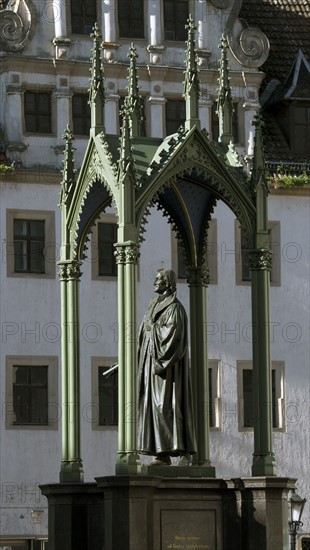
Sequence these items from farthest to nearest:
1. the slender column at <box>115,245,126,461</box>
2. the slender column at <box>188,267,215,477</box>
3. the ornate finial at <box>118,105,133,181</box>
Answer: the slender column at <box>188,267,215,477</box>
the ornate finial at <box>118,105,133,181</box>
the slender column at <box>115,245,126,461</box>

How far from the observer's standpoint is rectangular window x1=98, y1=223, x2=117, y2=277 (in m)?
47.4

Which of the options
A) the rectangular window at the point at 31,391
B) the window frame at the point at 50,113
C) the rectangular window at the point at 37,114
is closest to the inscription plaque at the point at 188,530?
the rectangular window at the point at 31,391

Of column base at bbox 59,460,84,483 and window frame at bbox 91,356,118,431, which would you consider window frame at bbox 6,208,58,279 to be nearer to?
window frame at bbox 91,356,118,431

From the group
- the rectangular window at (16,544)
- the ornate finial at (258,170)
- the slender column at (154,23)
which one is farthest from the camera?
the slender column at (154,23)

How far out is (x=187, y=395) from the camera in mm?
27172

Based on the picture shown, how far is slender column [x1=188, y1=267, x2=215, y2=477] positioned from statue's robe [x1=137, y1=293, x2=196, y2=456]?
2.81 ft

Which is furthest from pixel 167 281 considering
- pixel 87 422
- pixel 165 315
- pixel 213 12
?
pixel 213 12

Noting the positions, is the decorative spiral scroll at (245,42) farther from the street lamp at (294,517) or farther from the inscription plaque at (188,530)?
the inscription plaque at (188,530)

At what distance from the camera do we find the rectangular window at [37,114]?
155ft

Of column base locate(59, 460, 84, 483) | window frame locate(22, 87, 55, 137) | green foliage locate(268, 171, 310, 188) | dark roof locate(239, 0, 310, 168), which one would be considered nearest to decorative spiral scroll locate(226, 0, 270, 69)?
dark roof locate(239, 0, 310, 168)

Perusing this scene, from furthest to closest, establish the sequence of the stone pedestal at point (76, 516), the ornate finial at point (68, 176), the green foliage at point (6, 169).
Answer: the green foliage at point (6, 169) → the ornate finial at point (68, 176) → the stone pedestal at point (76, 516)

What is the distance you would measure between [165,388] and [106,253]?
67.0ft

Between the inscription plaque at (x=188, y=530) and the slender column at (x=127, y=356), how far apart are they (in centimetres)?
86

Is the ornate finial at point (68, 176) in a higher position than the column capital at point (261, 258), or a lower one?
higher
